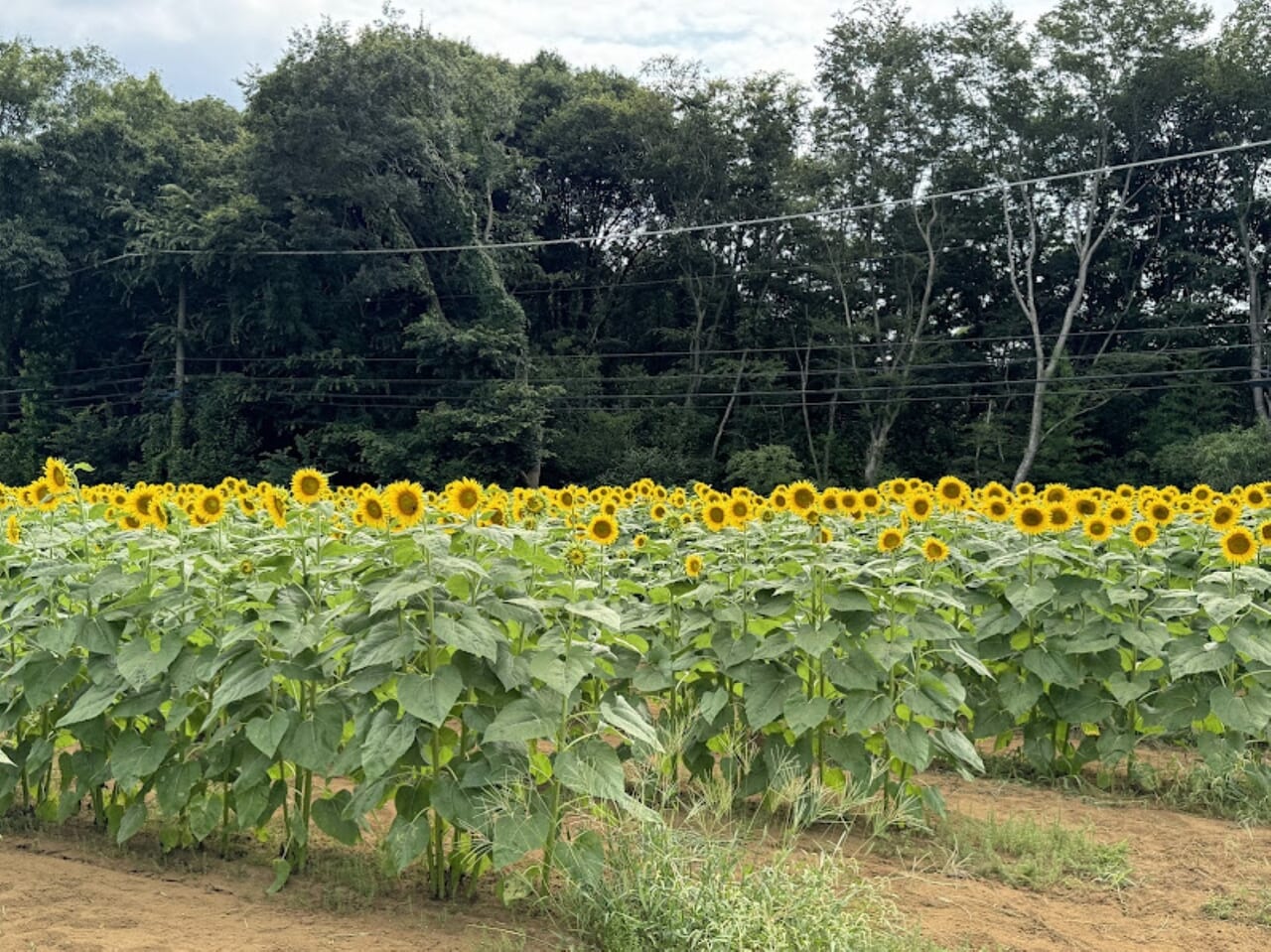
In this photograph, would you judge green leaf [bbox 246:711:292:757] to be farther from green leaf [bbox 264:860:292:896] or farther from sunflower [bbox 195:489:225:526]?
sunflower [bbox 195:489:225:526]

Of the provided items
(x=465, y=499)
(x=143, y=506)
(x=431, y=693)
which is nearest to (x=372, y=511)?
(x=465, y=499)

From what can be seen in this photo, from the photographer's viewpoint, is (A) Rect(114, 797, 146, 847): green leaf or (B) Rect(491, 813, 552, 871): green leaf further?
→ (A) Rect(114, 797, 146, 847): green leaf

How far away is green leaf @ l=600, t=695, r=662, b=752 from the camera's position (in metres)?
3.17

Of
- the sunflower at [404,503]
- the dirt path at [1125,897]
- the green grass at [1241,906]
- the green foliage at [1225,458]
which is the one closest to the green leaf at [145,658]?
the sunflower at [404,503]

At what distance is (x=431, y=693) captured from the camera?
10.3ft

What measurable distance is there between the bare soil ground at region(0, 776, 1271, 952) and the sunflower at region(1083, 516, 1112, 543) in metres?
1.25

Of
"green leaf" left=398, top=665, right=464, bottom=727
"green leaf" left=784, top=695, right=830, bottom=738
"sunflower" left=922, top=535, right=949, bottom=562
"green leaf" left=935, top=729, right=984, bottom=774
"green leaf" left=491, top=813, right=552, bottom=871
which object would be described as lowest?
"green leaf" left=935, top=729, right=984, bottom=774

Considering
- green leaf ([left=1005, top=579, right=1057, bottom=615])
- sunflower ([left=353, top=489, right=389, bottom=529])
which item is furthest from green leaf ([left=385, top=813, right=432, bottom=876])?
green leaf ([left=1005, top=579, right=1057, bottom=615])

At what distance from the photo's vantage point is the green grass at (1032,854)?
3.97 metres

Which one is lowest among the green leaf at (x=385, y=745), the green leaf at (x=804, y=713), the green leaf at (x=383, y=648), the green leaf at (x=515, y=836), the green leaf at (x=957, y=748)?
the green leaf at (x=957, y=748)

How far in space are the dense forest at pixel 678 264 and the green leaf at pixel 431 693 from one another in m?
27.9

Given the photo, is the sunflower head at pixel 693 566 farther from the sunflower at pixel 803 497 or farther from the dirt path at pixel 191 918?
the dirt path at pixel 191 918

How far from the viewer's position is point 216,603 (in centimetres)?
375

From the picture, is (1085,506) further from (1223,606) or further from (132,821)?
(132,821)
